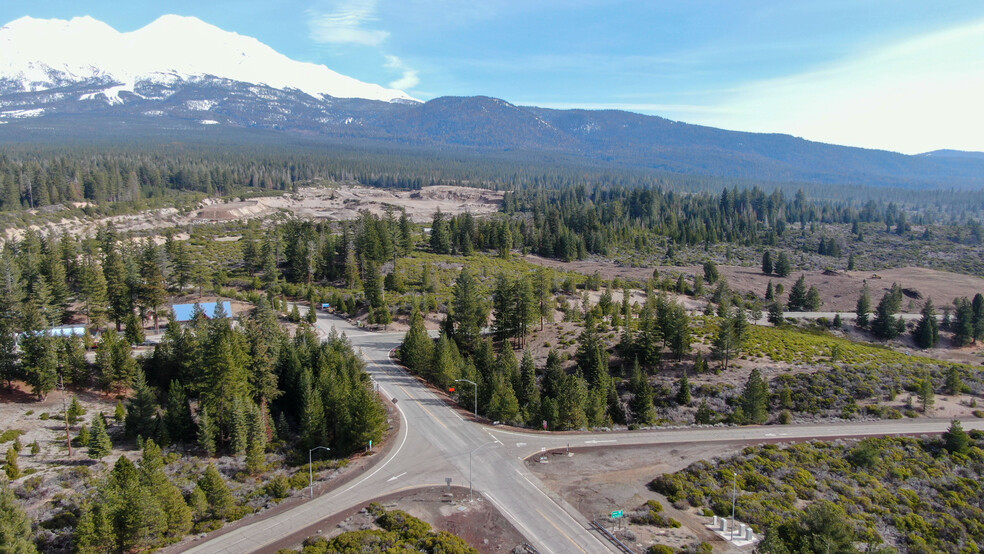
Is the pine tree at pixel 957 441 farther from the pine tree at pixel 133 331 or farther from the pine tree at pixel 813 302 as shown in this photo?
the pine tree at pixel 133 331

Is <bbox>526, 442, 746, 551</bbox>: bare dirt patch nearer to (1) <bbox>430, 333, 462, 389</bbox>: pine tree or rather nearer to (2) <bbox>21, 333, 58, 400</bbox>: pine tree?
(1) <bbox>430, 333, 462, 389</bbox>: pine tree

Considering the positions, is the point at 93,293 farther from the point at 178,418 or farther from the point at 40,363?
the point at 178,418

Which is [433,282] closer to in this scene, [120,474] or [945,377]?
[120,474]

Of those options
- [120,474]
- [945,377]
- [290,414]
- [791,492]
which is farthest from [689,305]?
[120,474]

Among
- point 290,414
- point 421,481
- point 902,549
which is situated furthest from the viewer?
point 290,414

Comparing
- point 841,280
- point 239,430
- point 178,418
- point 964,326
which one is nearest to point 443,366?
point 239,430
